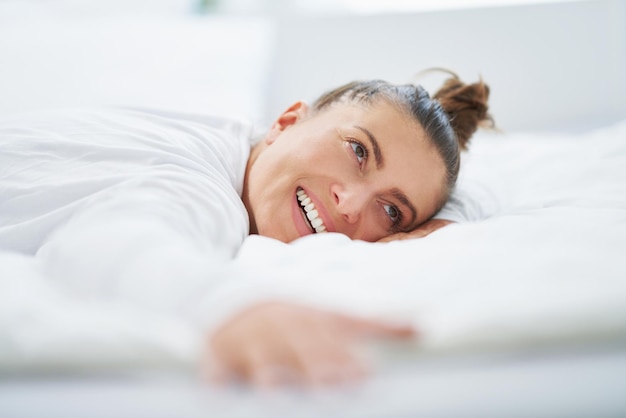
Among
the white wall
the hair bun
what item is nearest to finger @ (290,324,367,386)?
the hair bun

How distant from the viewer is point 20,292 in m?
0.46

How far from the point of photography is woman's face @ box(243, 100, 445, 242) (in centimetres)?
84

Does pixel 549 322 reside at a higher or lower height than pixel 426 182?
higher

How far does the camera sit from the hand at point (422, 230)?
90cm

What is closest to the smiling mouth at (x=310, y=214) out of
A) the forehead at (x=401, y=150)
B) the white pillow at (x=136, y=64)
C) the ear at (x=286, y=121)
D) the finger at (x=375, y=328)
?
the forehead at (x=401, y=150)

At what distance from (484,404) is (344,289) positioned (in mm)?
141

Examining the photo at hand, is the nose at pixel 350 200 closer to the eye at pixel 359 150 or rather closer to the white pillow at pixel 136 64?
the eye at pixel 359 150

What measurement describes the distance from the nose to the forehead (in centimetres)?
3

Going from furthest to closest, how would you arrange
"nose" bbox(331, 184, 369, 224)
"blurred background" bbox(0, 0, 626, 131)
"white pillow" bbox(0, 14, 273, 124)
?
"blurred background" bbox(0, 0, 626, 131)
"white pillow" bbox(0, 14, 273, 124)
"nose" bbox(331, 184, 369, 224)

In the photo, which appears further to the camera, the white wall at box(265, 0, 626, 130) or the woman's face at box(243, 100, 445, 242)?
the white wall at box(265, 0, 626, 130)

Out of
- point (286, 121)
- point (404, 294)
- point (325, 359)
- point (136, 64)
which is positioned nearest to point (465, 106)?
point (286, 121)

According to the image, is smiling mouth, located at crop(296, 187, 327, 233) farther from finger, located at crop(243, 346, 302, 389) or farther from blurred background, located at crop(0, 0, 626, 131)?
blurred background, located at crop(0, 0, 626, 131)

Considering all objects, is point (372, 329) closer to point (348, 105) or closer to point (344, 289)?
point (344, 289)

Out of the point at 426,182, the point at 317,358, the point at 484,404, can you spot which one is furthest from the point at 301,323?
the point at 426,182
